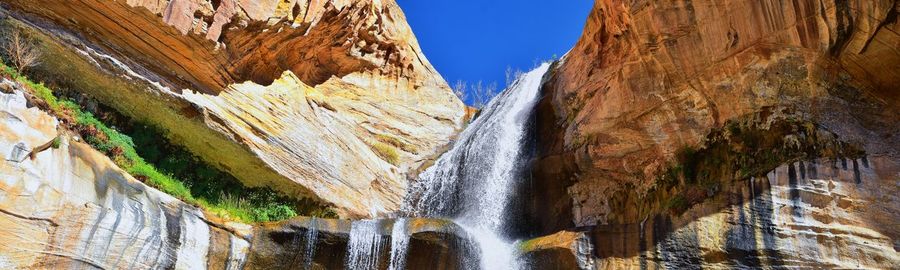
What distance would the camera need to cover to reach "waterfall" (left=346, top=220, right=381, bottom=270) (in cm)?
1369

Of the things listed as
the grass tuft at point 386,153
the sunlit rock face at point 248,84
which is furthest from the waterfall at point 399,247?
the grass tuft at point 386,153

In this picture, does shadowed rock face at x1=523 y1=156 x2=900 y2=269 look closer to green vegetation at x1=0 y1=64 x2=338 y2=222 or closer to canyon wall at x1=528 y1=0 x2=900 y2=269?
canyon wall at x1=528 y1=0 x2=900 y2=269

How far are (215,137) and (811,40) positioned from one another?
12.3m

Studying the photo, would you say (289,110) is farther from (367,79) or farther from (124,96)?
(367,79)

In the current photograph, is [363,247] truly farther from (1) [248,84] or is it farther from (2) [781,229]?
(2) [781,229]

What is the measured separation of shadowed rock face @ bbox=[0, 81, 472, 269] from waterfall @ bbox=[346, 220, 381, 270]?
3.6 inches

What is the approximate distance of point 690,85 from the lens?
14.6 metres

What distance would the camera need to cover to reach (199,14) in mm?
14867

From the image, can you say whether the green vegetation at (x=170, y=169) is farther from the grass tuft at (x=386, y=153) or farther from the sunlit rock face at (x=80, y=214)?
the grass tuft at (x=386, y=153)

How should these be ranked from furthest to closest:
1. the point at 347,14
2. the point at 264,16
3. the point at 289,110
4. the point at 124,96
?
the point at 347,14
the point at 289,110
the point at 264,16
the point at 124,96

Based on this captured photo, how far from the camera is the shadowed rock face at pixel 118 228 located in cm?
1069

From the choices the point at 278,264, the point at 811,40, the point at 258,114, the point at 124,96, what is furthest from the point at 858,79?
the point at 124,96

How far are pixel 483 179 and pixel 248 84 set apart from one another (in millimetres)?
6456

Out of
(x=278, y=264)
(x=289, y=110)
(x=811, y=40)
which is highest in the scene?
(x=811, y=40)
